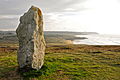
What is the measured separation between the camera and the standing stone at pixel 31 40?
14078 mm

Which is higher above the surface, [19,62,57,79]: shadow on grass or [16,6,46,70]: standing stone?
[16,6,46,70]: standing stone

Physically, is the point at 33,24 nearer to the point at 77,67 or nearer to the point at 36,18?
the point at 36,18

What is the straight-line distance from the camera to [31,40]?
14.2 m

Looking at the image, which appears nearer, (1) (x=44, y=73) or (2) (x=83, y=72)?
(1) (x=44, y=73)

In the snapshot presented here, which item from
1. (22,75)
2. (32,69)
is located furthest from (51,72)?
(22,75)

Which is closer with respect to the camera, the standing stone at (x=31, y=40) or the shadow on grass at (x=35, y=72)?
the standing stone at (x=31, y=40)

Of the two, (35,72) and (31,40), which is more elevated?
(31,40)

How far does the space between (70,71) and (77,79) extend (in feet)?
6.85

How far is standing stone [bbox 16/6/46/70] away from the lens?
14.1 metres

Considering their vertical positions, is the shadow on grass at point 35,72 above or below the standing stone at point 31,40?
below

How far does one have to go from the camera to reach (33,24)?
47.8 feet

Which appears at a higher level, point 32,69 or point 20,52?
point 20,52

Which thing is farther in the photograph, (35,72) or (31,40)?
(35,72)

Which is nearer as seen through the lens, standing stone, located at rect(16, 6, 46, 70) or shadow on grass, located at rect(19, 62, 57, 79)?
standing stone, located at rect(16, 6, 46, 70)
